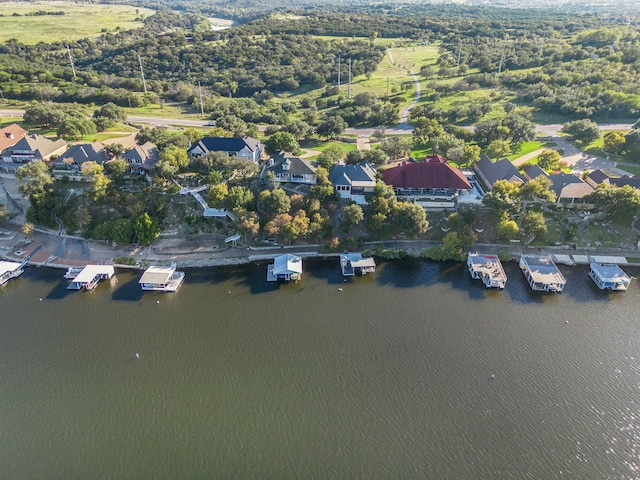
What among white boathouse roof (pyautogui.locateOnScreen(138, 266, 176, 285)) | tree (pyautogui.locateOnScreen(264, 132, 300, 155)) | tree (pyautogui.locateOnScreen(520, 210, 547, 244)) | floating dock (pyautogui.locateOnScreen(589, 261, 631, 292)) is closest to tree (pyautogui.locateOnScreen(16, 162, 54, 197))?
white boathouse roof (pyautogui.locateOnScreen(138, 266, 176, 285))

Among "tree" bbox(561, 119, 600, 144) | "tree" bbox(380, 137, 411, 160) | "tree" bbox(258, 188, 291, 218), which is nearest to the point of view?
"tree" bbox(258, 188, 291, 218)

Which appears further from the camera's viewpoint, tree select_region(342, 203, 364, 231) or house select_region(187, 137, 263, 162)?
house select_region(187, 137, 263, 162)

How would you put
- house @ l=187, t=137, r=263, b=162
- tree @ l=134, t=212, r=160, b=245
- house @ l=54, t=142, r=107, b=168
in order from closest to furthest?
1. tree @ l=134, t=212, r=160, b=245
2. house @ l=54, t=142, r=107, b=168
3. house @ l=187, t=137, r=263, b=162

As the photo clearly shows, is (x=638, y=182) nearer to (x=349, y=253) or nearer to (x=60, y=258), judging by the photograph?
(x=349, y=253)

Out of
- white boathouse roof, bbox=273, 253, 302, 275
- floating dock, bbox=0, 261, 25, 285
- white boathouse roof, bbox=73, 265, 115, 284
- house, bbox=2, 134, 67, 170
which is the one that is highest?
house, bbox=2, 134, 67, 170

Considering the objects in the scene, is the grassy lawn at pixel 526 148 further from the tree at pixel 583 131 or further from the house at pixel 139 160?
the house at pixel 139 160

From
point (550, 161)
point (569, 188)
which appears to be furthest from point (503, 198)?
point (550, 161)

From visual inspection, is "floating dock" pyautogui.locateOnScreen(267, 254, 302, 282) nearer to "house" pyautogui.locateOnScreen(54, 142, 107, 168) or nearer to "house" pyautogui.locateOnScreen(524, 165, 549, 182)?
"house" pyautogui.locateOnScreen(54, 142, 107, 168)
